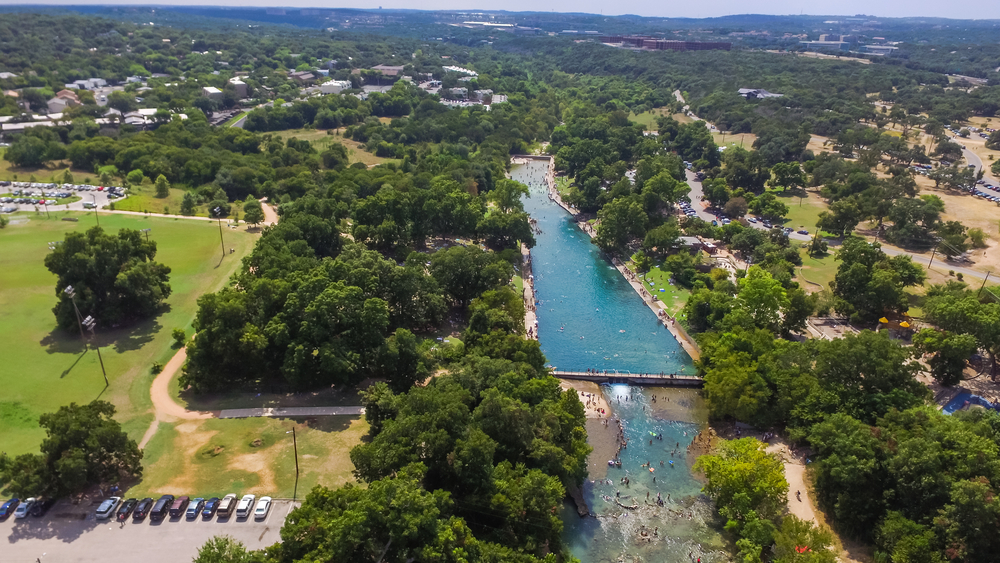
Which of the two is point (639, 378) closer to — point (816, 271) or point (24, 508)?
point (816, 271)

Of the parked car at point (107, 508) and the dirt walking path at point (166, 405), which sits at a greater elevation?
the parked car at point (107, 508)

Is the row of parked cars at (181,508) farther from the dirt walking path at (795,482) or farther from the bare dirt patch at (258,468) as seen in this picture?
the dirt walking path at (795,482)

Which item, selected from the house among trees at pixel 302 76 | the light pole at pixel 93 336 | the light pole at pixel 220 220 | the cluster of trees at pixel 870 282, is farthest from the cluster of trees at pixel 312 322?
the house among trees at pixel 302 76

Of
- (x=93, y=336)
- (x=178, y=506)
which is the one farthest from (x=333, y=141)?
(x=178, y=506)

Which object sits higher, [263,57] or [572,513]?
[263,57]

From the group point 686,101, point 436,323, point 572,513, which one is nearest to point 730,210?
point 436,323

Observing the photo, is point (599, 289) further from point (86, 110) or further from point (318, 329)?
point (86, 110)

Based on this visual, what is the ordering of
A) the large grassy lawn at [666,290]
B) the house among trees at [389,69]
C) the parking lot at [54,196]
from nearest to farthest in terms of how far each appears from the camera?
the large grassy lawn at [666,290] → the parking lot at [54,196] → the house among trees at [389,69]
